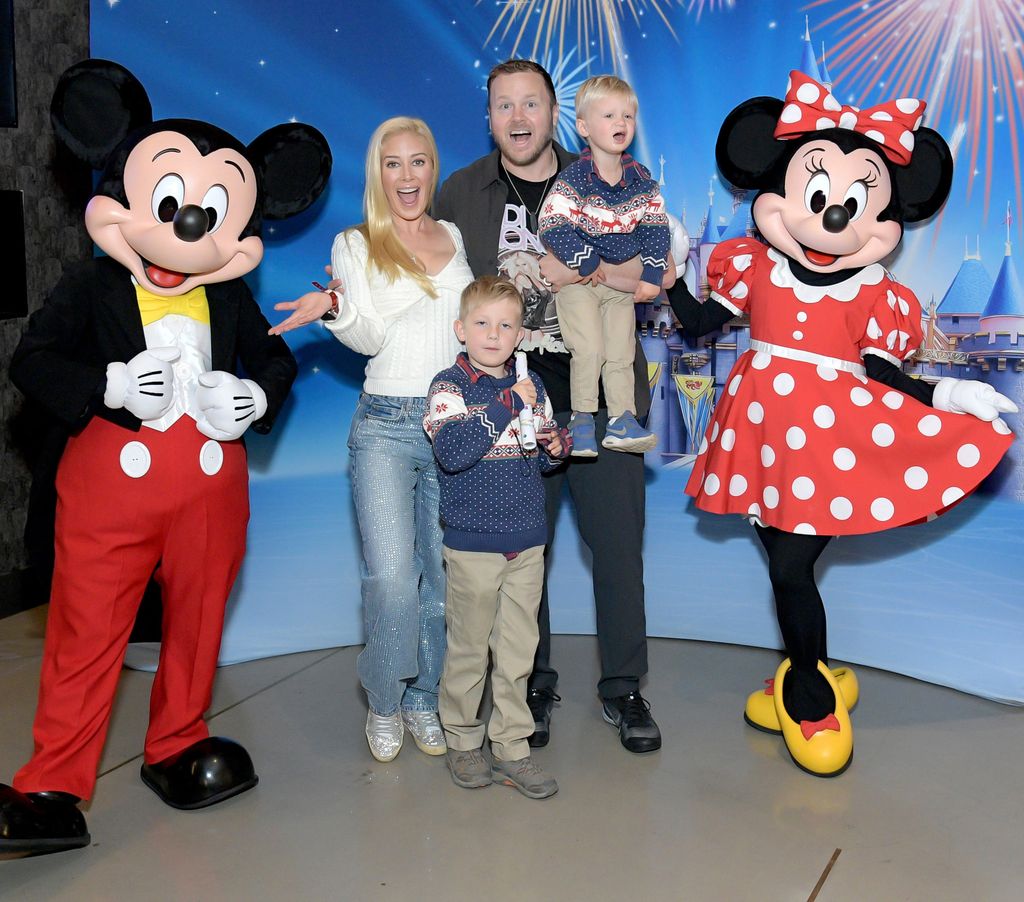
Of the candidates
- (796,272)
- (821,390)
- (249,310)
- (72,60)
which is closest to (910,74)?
(796,272)

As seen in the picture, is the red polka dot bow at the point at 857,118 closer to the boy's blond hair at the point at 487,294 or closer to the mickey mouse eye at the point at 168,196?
the boy's blond hair at the point at 487,294

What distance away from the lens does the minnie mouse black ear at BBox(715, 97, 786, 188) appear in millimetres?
3250

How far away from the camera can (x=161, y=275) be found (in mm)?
2748

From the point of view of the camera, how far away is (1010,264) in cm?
362

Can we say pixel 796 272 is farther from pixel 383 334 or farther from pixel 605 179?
pixel 383 334

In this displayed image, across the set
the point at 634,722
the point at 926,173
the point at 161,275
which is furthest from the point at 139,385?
the point at 926,173

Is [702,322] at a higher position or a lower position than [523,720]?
higher

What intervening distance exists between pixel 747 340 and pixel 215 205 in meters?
2.00

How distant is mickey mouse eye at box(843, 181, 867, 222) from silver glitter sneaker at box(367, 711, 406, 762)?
1.85 meters

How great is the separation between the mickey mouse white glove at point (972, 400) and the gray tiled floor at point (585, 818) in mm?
999

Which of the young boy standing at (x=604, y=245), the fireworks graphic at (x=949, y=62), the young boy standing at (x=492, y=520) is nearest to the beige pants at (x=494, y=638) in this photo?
the young boy standing at (x=492, y=520)

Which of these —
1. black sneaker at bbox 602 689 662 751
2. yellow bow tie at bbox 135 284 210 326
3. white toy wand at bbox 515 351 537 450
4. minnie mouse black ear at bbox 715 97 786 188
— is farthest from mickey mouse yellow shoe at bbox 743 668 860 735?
yellow bow tie at bbox 135 284 210 326

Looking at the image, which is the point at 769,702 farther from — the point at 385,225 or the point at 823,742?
the point at 385,225

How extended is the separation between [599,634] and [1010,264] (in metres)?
1.75
